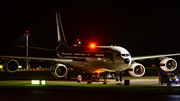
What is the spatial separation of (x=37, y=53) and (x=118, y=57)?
100136mm

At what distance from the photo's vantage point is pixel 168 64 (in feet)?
123

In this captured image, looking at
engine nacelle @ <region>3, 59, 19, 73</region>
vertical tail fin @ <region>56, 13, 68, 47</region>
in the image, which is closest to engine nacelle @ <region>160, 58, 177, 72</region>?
vertical tail fin @ <region>56, 13, 68, 47</region>

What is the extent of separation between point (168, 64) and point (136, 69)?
14.1 feet

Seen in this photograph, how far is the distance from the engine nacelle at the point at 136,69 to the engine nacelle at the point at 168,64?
107 inches

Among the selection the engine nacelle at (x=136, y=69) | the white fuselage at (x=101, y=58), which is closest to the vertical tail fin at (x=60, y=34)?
the white fuselage at (x=101, y=58)

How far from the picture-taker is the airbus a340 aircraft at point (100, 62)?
113 feet

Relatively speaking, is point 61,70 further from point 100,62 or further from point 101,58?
point 101,58

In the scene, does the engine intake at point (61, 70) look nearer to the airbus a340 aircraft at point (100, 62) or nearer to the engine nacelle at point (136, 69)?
the airbus a340 aircraft at point (100, 62)

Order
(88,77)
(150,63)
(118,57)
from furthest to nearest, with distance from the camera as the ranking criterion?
(150,63), (88,77), (118,57)

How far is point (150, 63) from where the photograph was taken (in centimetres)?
9631
